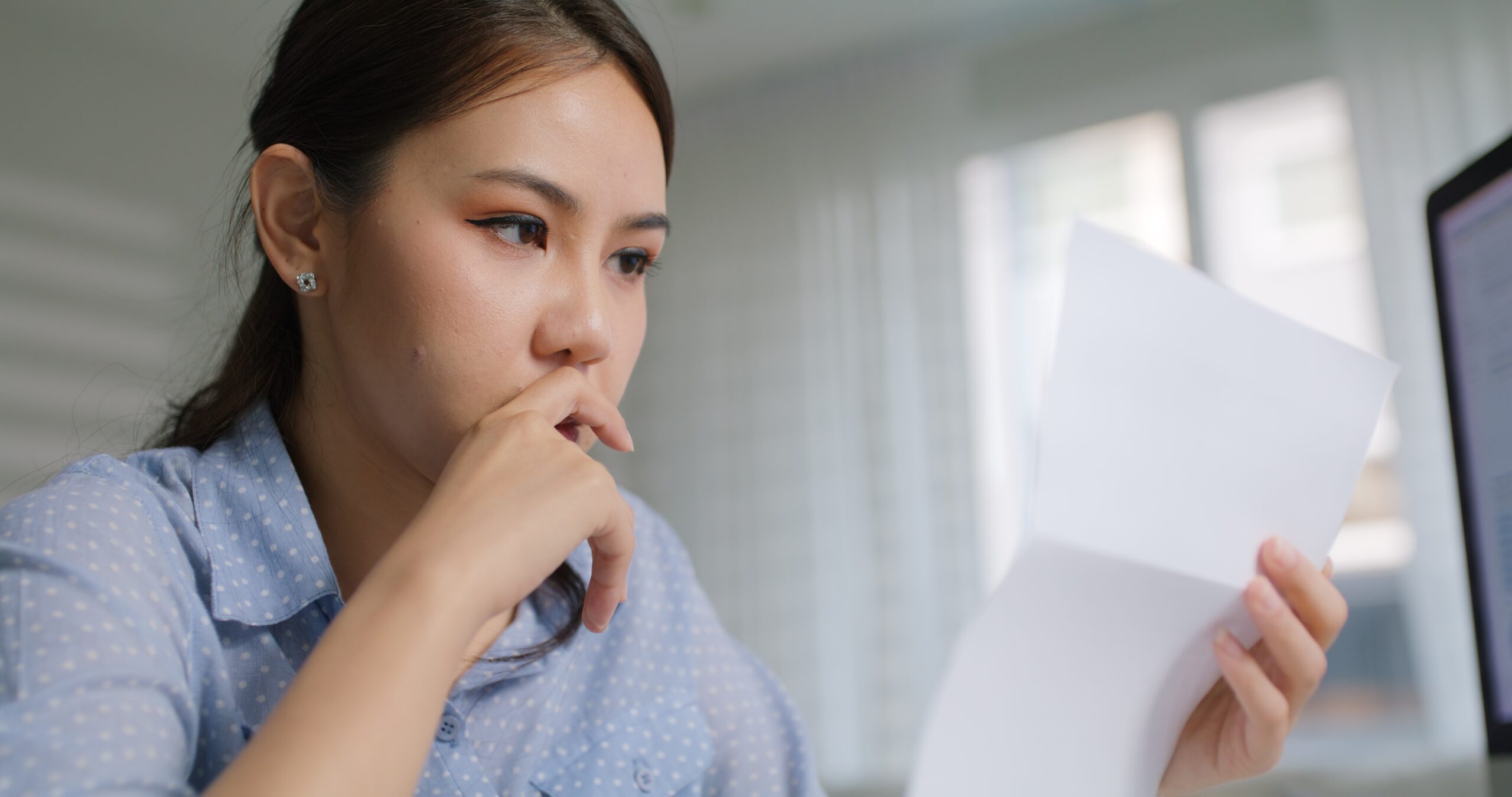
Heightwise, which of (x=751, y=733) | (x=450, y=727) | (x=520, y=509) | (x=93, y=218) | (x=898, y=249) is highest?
(x=520, y=509)

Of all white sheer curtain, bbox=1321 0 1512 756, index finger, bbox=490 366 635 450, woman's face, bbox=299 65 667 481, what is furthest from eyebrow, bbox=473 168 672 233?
white sheer curtain, bbox=1321 0 1512 756

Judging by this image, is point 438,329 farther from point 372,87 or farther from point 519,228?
point 372,87

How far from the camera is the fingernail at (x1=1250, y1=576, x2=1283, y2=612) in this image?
68 centimetres

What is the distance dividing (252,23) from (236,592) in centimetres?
372

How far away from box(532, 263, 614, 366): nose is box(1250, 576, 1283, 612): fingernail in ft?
1.52

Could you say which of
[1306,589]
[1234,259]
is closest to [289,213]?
[1306,589]

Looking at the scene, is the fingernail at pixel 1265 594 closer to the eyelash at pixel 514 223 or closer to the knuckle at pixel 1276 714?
the knuckle at pixel 1276 714

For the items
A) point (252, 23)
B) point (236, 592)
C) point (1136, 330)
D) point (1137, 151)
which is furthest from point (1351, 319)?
point (252, 23)

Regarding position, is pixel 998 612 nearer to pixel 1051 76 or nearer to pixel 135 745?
pixel 135 745

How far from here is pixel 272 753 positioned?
50 cm

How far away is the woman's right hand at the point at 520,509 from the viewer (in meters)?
0.59

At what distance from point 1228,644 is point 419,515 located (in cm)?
52

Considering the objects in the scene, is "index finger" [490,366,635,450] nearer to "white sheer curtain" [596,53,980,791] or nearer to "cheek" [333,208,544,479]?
"cheek" [333,208,544,479]

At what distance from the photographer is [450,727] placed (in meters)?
0.79
